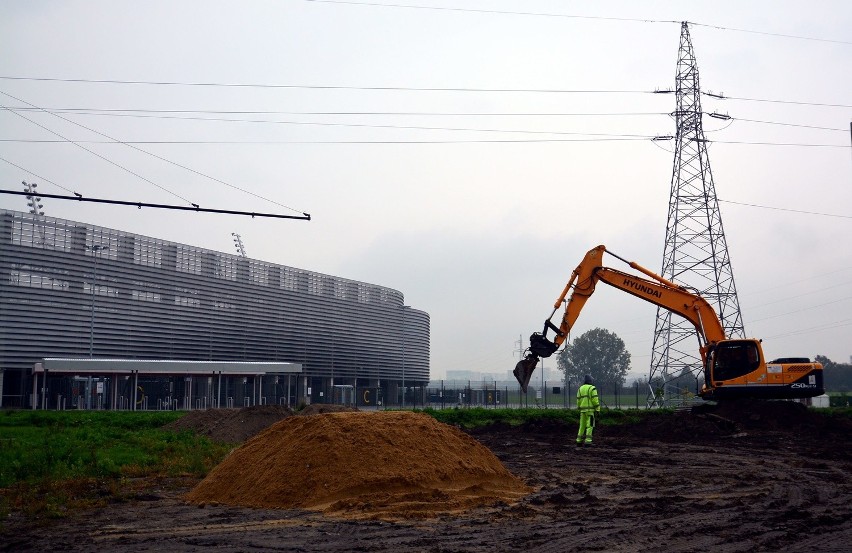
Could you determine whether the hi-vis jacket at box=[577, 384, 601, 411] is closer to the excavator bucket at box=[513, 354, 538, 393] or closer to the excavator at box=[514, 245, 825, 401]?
the excavator bucket at box=[513, 354, 538, 393]

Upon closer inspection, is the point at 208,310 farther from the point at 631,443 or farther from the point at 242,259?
the point at 631,443

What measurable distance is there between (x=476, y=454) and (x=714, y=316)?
17.6 meters

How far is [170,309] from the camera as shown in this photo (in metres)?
50.5

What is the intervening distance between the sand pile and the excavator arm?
12.5 meters

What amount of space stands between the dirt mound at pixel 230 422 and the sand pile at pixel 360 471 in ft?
38.6

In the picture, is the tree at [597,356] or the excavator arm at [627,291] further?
the tree at [597,356]

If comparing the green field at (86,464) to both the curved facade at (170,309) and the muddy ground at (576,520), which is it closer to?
→ the muddy ground at (576,520)

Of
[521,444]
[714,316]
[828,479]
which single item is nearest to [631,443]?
[521,444]

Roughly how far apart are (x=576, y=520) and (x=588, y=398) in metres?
11.9

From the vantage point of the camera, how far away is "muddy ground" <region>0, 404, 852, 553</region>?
10.2m

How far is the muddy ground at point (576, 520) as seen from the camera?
402 inches

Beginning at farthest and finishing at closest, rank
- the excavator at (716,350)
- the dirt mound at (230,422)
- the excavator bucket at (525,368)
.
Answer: the excavator at (716,350) < the dirt mound at (230,422) < the excavator bucket at (525,368)

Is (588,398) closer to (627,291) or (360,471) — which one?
(627,291)

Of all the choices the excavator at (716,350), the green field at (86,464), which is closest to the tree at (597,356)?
the excavator at (716,350)
